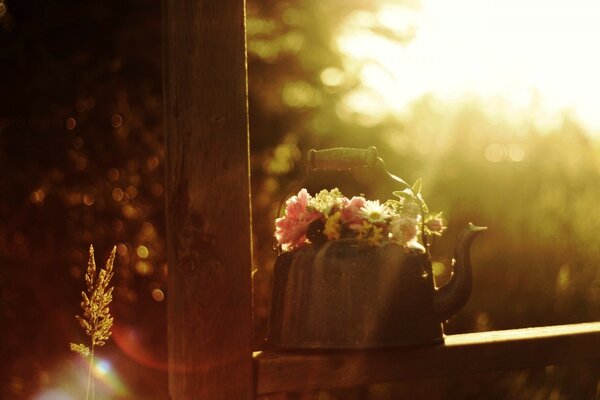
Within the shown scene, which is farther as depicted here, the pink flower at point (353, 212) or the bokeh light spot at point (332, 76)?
the bokeh light spot at point (332, 76)

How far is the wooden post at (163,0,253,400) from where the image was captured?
7.43ft

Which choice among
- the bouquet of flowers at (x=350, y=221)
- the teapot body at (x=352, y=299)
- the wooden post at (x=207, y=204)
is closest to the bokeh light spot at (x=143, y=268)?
the bouquet of flowers at (x=350, y=221)

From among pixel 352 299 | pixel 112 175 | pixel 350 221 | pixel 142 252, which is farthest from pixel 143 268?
pixel 352 299

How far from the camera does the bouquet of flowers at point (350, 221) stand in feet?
8.57

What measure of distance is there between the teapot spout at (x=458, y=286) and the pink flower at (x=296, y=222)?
49 cm

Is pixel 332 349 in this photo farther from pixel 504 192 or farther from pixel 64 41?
pixel 504 192

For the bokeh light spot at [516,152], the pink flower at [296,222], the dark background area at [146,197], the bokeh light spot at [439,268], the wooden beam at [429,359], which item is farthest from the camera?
the bokeh light spot at [516,152]

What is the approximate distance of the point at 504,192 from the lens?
6.50 m

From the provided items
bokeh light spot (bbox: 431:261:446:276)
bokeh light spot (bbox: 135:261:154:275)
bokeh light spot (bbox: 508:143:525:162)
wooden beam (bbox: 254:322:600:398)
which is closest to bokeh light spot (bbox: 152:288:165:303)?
bokeh light spot (bbox: 135:261:154:275)

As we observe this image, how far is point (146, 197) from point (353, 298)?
108 inches

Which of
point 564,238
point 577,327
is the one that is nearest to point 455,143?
point 564,238

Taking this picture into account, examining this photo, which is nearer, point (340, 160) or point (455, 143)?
point (340, 160)

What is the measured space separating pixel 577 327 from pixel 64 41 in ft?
11.7

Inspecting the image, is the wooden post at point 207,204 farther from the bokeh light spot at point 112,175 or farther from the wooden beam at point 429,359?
the bokeh light spot at point 112,175
